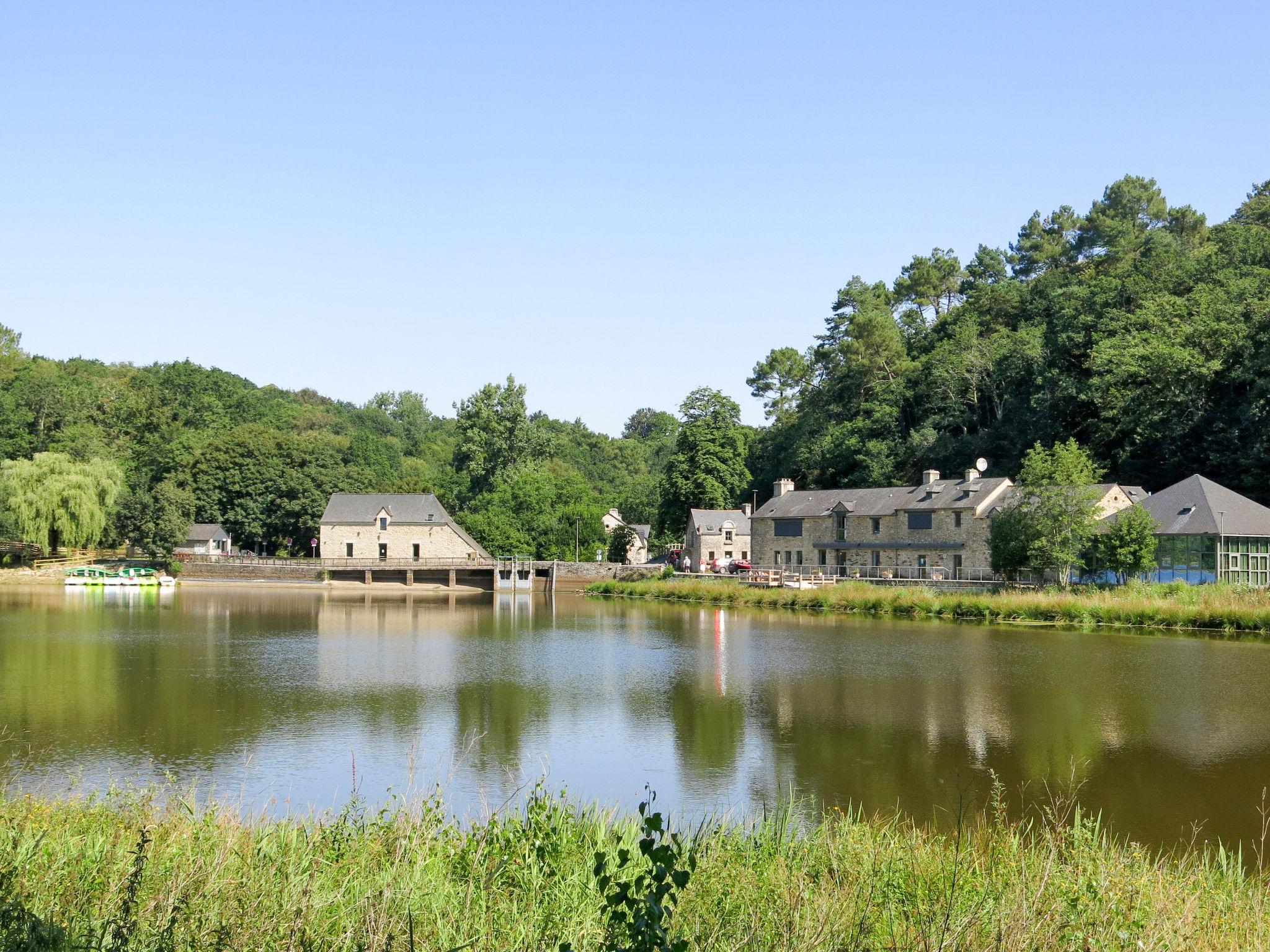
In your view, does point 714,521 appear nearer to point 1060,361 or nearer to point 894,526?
point 894,526

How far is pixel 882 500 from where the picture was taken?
59.1 m

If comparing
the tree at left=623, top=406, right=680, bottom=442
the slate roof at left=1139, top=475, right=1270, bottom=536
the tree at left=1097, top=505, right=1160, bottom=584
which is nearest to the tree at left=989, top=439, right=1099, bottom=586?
the tree at left=1097, top=505, right=1160, bottom=584

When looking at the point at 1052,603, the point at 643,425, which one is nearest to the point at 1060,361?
the point at 1052,603

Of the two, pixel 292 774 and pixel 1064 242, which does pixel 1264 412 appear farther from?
pixel 292 774

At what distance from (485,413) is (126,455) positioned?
2820 centimetres

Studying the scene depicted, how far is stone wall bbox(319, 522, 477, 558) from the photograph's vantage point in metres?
71.5

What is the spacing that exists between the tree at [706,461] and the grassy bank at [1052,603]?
669 inches

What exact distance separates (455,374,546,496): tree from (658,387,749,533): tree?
1542 cm

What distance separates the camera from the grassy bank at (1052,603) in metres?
36.5

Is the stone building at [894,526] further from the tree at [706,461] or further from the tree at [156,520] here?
the tree at [156,520]

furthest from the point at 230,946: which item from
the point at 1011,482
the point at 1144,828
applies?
the point at 1011,482

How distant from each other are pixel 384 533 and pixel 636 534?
59.3ft

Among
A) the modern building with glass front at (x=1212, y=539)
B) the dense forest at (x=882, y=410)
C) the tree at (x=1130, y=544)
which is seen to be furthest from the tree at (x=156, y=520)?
the modern building with glass front at (x=1212, y=539)

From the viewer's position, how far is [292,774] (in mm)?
14484
